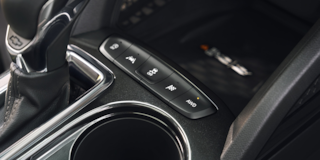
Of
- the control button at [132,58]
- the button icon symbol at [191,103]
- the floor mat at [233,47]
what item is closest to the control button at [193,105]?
the button icon symbol at [191,103]

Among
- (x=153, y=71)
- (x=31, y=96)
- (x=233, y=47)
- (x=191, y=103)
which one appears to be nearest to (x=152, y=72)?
(x=153, y=71)

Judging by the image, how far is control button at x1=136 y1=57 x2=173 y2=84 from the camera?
1.96 ft

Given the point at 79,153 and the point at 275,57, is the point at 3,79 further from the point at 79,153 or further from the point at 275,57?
the point at 275,57

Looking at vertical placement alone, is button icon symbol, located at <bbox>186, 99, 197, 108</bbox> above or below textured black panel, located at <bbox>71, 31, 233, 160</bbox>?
above

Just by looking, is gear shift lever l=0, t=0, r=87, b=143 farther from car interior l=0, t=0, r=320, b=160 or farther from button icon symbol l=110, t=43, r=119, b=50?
button icon symbol l=110, t=43, r=119, b=50

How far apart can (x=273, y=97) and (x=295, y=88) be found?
1.2 inches

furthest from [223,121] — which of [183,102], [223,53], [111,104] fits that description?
[223,53]

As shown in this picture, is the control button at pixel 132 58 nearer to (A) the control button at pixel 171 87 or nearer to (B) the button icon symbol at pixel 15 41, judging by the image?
(A) the control button at pixel 171 87

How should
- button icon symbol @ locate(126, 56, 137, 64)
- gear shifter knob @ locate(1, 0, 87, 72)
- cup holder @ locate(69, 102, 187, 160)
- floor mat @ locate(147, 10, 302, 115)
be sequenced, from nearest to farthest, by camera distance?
gear shifter knob @ locate(1, 0, 87, 72), cup holder @ locate(69, 102, 187, 160), button icon symbol @ locate(126, 56, 137, 64), floor mat @ locate(147, 10, 302, 115)

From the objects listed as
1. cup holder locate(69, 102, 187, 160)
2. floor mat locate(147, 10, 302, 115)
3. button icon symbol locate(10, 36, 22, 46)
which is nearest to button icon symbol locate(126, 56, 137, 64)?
cup holder locate(69, 102, 187, 160)


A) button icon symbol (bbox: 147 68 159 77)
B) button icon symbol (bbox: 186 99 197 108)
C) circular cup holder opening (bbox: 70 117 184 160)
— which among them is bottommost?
circular cup holder opening (bbox: 70 117 184 160)

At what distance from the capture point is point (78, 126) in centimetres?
51

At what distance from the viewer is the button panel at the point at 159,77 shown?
1.82ft

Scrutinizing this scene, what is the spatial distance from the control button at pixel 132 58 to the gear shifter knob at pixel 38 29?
0.55 feet
